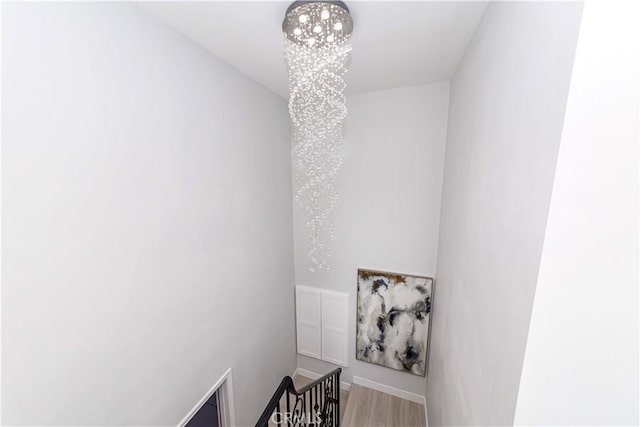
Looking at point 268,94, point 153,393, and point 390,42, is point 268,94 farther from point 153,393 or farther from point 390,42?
point 153,393

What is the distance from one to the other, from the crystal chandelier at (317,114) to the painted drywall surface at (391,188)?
0.15m

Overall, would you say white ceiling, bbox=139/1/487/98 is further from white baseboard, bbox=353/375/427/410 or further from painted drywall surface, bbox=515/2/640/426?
white baseboard, bbox=353/375/427/410

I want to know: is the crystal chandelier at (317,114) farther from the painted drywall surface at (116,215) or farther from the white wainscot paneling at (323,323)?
the painted drywall surface at (116,215)

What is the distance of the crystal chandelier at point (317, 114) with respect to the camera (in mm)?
1465

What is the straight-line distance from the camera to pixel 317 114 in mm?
2654

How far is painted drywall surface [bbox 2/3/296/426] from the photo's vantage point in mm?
976

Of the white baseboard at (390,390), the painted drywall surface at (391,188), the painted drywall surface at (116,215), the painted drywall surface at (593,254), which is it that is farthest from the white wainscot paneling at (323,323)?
the painted drywall surface at (593,254)

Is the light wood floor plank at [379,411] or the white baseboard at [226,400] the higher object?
the white baseboard at [226,400]

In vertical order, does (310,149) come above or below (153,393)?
above

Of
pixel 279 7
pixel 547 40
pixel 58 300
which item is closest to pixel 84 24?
pixel 279 7

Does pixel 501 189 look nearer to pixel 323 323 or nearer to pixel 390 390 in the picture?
pixel 323 323

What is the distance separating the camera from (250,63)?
201 centimetres

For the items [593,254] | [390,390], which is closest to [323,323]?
[390,390]

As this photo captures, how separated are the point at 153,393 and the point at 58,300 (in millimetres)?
899
